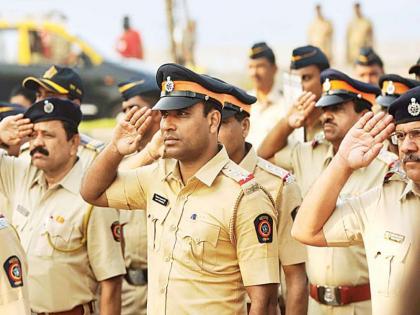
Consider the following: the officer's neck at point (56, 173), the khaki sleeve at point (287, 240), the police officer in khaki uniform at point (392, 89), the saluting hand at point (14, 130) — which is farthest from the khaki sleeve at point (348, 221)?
the saluting hand at point (14, 130)

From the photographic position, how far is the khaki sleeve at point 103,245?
6.25 meters

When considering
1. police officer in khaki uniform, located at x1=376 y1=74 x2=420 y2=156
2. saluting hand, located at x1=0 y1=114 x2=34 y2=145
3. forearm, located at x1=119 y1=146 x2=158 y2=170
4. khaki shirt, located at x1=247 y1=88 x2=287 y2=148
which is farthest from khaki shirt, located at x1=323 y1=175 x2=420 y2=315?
khaki shirt, located at x1=247 y1=88 x2=287 y2=148

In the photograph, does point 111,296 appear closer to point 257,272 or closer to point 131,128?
point 131,128

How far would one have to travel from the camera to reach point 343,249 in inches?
257

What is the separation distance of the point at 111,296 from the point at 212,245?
136 cm

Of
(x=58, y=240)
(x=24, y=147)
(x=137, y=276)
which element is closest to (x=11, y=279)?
(x=58, y=240)

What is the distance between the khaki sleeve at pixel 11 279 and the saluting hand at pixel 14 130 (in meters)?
1.30

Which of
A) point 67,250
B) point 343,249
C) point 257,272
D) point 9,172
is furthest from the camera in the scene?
point 9,172

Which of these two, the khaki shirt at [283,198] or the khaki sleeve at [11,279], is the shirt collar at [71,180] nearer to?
the khaki shirt at [283,198]

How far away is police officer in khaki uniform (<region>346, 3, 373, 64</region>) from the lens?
21.2 metres

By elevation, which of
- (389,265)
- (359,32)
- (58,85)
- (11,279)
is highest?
(359,32)

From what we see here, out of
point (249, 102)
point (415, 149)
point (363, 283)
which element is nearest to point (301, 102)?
point (249, 102)

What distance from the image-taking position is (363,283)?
6.56 metres

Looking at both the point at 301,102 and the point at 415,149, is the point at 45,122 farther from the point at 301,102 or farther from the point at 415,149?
the point at 415,149
